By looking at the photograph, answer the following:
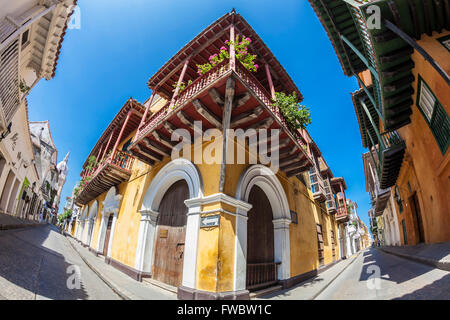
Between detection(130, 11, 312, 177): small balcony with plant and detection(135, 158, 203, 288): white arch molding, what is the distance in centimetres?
86

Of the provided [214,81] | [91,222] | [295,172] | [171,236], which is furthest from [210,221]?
[91,222]

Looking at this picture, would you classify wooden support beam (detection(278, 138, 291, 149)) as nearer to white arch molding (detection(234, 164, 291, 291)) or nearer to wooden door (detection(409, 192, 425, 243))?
white arch molding (detection(234, 164, 291, 291))

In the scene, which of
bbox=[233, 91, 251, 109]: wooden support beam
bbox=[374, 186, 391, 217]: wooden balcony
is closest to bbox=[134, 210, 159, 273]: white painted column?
bbox=[233, 91, 251, 109]: wooden support beam

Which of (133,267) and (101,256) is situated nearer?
(133,267)

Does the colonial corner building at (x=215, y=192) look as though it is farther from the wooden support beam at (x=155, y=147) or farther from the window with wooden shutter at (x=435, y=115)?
the window with wooden shutter at (x=435, y=115)

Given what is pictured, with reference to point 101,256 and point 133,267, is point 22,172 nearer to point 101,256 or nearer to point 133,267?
point 101,256

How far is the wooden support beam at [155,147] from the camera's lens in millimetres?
6063

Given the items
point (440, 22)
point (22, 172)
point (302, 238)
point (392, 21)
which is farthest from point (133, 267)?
point (22, 172)

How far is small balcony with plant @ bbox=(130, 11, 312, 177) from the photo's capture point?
14.8 feet

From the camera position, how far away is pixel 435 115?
4359 millimetres
